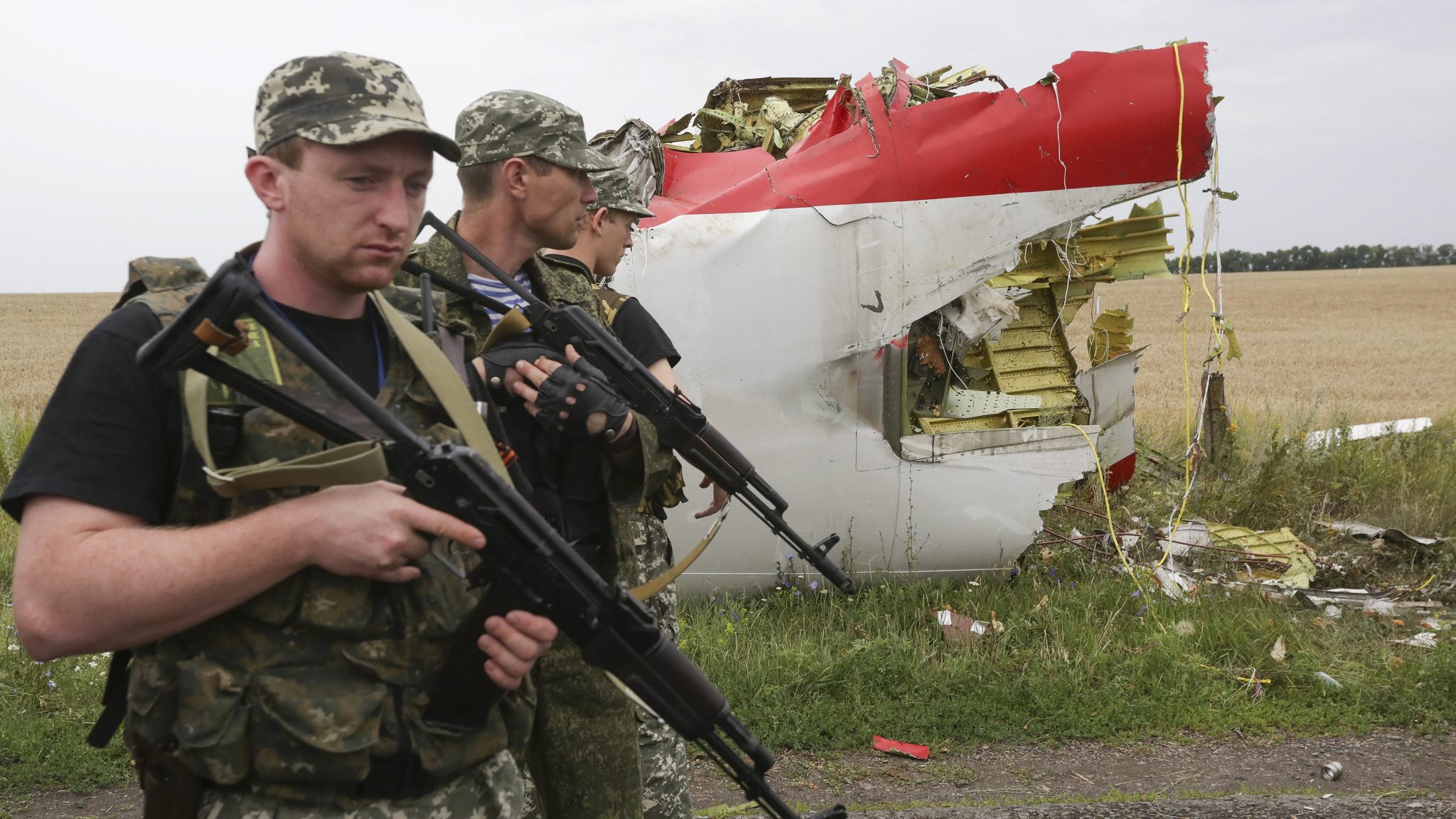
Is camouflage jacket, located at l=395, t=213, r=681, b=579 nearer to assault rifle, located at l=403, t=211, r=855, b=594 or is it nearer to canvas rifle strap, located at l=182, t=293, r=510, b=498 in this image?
assault rifle, located at l=403, t=211, r=855, b=594

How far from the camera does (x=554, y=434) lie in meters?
2.54

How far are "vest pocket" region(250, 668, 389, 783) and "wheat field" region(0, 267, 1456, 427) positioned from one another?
7709mm

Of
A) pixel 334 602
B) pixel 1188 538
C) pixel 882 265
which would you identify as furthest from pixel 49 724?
pixel 1188 538

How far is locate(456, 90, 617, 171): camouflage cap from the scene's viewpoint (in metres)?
2.74

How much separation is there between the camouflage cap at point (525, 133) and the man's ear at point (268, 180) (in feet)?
3.57

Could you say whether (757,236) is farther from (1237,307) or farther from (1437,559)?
(1237,307)

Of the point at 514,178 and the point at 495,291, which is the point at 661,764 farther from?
the point at 514,178

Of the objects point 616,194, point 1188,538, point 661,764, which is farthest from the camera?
point 1188,538

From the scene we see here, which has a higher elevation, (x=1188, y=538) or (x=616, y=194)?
(x=616, y=194)

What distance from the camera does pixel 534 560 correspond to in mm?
1718

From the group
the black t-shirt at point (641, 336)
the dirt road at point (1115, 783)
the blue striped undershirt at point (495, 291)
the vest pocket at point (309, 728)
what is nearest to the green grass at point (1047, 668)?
the dirt road at point (1115, 783)

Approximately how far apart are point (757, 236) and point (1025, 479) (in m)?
1.82

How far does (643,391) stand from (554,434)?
16.0 inches

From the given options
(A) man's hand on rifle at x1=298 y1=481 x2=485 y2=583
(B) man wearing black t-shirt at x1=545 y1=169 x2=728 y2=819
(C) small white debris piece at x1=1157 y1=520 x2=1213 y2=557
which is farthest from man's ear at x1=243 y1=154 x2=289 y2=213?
(C) small white debris piece at x1=1157 y1=520 x2=1213 y2=557
